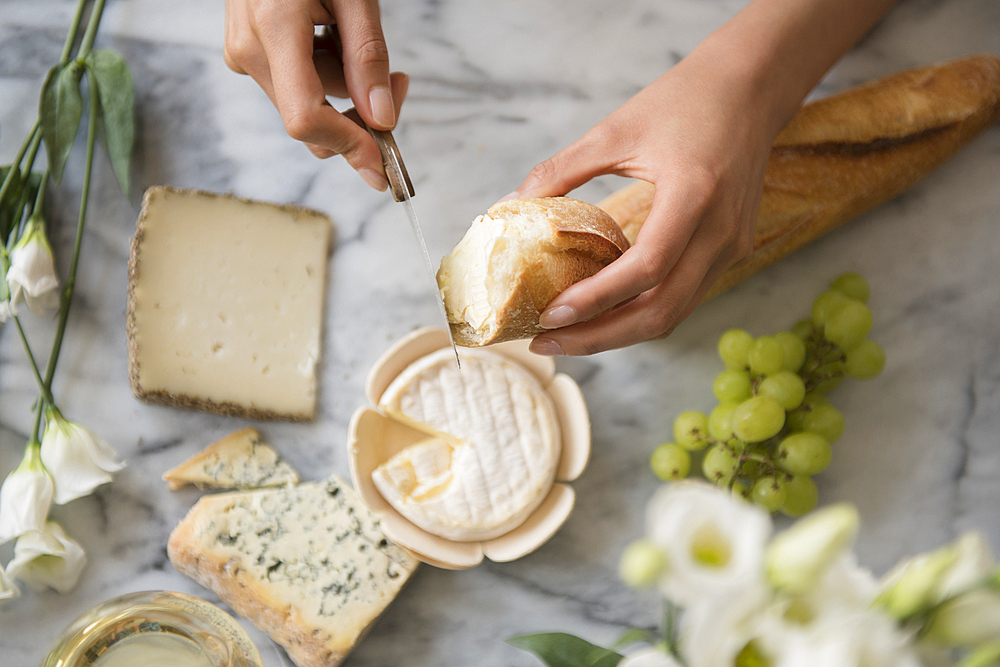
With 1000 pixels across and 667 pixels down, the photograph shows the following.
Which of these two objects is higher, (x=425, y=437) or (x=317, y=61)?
(x=317, y=61)

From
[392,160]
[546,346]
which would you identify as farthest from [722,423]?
[392,160]

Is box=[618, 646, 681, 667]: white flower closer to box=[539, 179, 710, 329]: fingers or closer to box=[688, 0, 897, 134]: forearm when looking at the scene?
box=[539, 179, 710, 329]: fingers

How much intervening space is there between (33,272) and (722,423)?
1.33m

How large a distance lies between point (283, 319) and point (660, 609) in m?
1.00

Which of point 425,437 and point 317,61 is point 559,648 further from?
point 317,61

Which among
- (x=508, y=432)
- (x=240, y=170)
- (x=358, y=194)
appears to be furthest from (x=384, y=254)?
(x=508, y=432)

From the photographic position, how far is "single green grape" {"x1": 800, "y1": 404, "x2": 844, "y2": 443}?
1227 mm

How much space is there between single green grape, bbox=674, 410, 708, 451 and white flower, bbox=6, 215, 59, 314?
126cm

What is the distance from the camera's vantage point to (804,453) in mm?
1196

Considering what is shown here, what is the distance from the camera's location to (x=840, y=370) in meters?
1.28

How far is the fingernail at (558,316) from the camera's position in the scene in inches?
33.6

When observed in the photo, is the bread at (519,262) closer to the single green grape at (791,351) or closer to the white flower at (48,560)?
the single green grape at (791,351)

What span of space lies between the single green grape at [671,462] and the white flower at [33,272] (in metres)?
1.23

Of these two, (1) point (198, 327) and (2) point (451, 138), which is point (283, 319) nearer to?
(1) point (198, 327)
